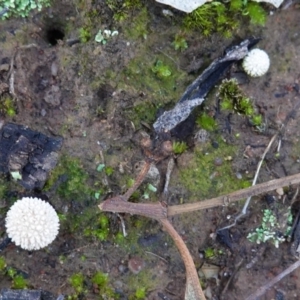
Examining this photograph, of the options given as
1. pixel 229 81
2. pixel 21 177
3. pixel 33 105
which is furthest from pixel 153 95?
pixel 21 177

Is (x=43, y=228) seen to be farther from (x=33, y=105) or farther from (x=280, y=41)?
(x=280, y=41)

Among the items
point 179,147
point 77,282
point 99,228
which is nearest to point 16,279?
point 77,282

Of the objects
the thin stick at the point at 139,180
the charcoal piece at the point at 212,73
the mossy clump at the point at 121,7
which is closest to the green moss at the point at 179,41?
the charcoal piece at the point at 212,73

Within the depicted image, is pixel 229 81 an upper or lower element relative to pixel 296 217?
upper

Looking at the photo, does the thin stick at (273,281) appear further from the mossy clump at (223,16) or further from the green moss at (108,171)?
the mossy clump at (223,16)

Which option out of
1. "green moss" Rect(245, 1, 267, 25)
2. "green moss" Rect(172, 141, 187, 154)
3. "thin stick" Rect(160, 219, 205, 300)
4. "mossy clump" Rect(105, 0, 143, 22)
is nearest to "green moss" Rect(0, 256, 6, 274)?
"thin stick" Rect(160, 219, 205, 300)

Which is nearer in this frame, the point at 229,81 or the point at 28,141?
the point at 28,141

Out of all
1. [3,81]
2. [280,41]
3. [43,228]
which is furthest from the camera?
[280,41]
